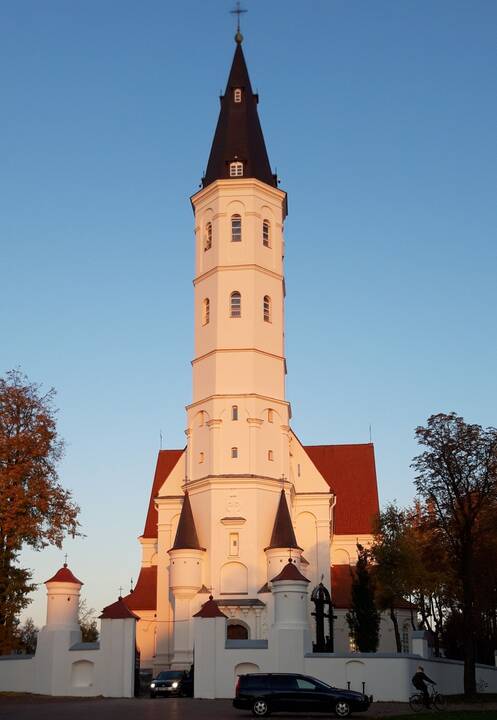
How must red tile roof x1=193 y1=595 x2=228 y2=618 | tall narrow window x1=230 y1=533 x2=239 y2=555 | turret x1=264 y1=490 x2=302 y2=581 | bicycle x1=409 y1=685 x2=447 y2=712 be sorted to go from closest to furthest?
bicycle x1=409 y1=685 x2=447 y2=712, red tile roof x1=193 y1=595 x2=228 y2=618, turret x1=264 y1=490 x2=302 y2=581, tall narrow window x1=230 y1=533 x2=239 y2=555

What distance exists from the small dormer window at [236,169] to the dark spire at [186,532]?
1865 cm

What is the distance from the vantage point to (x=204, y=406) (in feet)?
173

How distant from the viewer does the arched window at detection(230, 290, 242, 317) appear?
5388 centimetres

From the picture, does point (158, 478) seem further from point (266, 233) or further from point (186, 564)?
point (266, 233)

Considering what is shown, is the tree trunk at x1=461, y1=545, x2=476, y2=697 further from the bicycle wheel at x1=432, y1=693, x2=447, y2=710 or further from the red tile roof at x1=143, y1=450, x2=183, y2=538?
the red tile roof at x1=143, y1=450, x2=183, y2=538

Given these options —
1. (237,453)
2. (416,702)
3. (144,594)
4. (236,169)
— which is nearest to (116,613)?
(416,702)

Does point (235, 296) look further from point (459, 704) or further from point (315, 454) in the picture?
point (459, 704)

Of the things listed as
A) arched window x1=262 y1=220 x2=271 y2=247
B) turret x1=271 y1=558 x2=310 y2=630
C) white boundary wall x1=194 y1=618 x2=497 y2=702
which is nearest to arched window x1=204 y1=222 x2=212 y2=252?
arched window x1=262 y1=220 x2=271 y2=247

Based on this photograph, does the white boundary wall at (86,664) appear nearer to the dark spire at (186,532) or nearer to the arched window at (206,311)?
the dark spire at (186,532)

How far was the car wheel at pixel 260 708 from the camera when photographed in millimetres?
27766

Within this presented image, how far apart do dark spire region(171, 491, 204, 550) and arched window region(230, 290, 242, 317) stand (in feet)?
33.9

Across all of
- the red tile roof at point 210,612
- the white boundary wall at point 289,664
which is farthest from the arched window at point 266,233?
the white boundary wall at point 289,664

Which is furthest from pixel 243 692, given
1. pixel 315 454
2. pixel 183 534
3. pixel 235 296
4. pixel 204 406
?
pixel 315 454

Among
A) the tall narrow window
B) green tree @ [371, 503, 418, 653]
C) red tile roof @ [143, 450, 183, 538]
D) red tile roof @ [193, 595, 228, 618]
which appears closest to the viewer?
red tile roof @ [193, 595, 228, 618]
